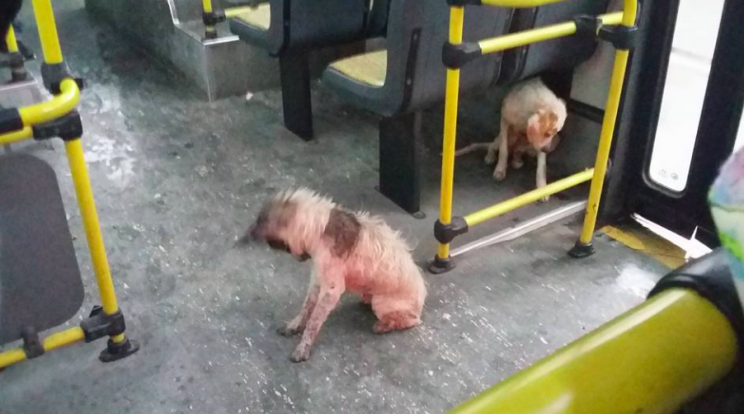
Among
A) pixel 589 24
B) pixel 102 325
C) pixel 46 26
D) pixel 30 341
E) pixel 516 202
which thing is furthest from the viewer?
pixel 516 202

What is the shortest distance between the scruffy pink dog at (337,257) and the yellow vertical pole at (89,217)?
0.35 metres

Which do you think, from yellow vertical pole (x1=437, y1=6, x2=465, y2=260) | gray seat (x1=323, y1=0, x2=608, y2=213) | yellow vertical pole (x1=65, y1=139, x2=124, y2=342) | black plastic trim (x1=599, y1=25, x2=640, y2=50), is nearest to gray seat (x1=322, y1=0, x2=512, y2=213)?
gray seat (x1=323, y1=0, x2=608, y2=213)

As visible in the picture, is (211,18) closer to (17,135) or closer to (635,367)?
(17,135)

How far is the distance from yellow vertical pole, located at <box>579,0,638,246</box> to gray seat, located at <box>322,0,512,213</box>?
0.39m

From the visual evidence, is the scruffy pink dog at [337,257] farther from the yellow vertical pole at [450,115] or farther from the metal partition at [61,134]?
the metal partition at [61,134]

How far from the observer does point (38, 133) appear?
1.36m

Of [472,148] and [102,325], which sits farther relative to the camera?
[472,148]

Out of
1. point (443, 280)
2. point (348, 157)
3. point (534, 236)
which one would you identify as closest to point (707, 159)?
point (534, 236)

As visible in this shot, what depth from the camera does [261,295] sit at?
2.00 metres

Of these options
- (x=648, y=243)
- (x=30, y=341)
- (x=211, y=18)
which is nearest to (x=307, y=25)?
(x=211, y=18)

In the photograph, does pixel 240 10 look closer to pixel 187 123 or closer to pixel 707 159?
pixel 187 123

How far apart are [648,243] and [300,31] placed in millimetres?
1518

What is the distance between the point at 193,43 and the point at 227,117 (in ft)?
1.49

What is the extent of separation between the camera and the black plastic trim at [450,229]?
1995mm
